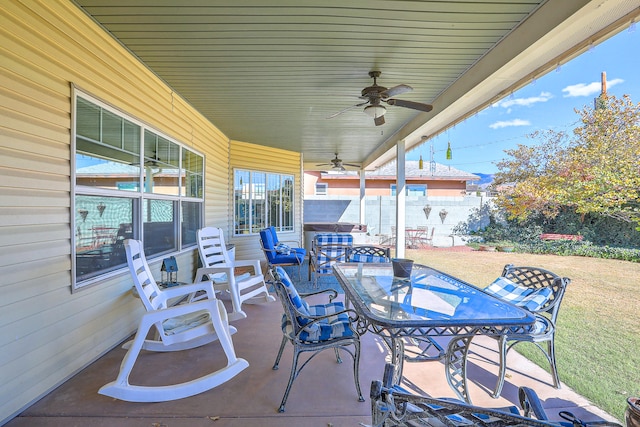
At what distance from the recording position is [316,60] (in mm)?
2924

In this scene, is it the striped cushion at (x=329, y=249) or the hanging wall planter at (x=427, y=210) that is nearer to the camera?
the striped cushion at (x=329, y=249)

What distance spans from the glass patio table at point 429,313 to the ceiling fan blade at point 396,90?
171 centimetres

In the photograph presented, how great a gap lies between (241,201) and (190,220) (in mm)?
2122

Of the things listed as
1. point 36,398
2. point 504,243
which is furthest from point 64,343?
point 504,243

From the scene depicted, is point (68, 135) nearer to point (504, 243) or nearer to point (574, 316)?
point (574, 316)

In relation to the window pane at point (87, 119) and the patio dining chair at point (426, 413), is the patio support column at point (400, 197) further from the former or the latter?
the patio dining chair at point (426, 413)

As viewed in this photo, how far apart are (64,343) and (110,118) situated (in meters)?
1.87

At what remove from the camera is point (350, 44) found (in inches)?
104

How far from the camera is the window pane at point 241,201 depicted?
664 centimetres

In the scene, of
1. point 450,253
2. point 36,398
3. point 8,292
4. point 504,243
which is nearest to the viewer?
point 8,292

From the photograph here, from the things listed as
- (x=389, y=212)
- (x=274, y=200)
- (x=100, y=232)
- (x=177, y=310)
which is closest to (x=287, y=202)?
(x=274, y=200)

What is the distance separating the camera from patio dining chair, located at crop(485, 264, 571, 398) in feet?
6.61

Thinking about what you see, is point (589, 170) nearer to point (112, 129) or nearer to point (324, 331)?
point (324, 331)

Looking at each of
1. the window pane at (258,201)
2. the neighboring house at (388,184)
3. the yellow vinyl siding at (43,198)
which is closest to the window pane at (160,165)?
the yellow vinyl siding at (43,198)
